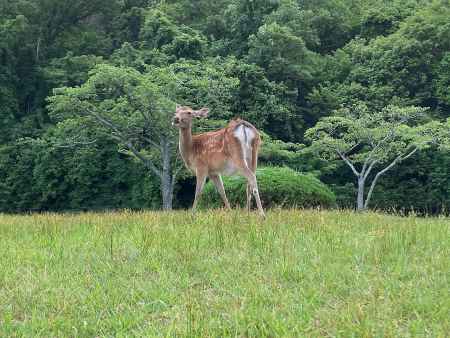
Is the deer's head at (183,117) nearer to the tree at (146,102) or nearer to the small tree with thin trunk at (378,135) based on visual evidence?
the tree at (146,102)

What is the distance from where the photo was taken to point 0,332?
356 cm

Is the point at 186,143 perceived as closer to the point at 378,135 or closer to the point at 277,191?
the point at 277,191

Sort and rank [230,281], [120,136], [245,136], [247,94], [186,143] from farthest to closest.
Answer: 1. [247,94]
2. [120,136]
3. [186,143]
4. [245,136]
5. [230,281]

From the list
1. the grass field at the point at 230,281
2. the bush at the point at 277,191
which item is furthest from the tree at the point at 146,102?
the grass field at the point at 230,281

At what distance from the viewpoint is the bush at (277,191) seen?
40.1 ft

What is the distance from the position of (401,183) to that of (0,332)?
95.7 feet

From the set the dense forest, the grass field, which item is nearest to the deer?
the grass field

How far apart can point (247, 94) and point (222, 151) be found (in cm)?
2153

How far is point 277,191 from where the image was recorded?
12.3m

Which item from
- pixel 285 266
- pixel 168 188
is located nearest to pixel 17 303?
pixel 285 266

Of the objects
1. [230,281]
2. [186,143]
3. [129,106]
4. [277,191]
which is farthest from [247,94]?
[230,281]

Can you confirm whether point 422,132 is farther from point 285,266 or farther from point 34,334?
point 34,334

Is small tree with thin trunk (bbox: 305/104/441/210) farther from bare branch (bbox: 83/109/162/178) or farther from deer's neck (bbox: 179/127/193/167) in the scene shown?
deer's neck (bbox: 179/127/193/167)

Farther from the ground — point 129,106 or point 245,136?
point 245,136
